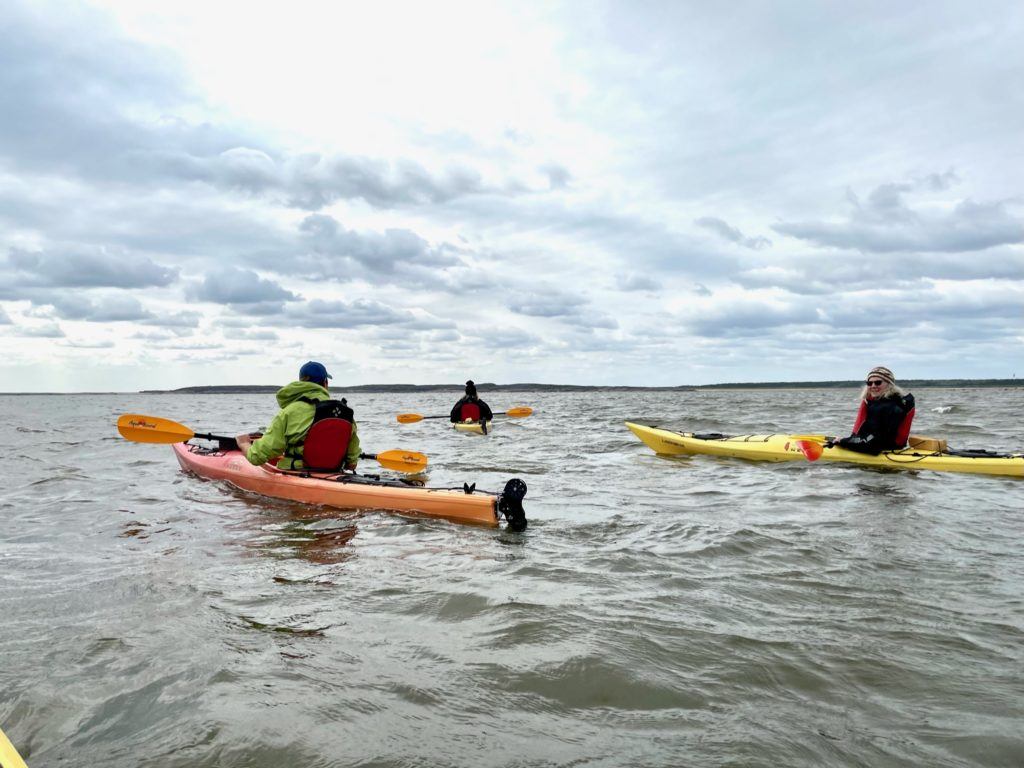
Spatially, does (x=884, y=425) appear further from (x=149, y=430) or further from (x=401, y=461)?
(x=149, y=430)

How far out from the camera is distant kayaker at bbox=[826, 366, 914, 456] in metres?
10.4

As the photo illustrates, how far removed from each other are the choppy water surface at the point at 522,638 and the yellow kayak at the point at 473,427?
38.4 ft

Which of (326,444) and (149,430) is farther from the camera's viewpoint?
(149,430)

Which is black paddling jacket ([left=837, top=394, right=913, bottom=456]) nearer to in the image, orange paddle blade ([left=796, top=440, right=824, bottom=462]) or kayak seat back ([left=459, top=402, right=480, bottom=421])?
orange paddle blade ([left=796, top=440, right=824, bottom=462])

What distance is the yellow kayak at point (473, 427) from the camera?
1912cm

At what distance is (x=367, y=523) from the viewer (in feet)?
22.1

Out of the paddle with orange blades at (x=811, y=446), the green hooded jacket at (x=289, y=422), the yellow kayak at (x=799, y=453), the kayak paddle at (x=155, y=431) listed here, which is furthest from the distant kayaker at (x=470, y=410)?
the green hooded jacket at (x=289, y=422)

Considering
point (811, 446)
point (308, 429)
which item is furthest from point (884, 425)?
point (308, 429)

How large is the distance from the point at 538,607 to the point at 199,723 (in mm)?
1994

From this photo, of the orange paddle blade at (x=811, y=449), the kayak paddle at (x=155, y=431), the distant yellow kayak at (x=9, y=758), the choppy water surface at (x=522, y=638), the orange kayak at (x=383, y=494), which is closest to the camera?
the distant yellow kayak at (x=9, y=758)

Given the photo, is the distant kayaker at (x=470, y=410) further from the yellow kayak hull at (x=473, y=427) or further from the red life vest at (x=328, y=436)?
the red life vest at (x=328, y=436)

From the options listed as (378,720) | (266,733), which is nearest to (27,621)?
(266,733)

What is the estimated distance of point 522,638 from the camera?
3537 millimetres

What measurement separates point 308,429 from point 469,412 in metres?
12.4
